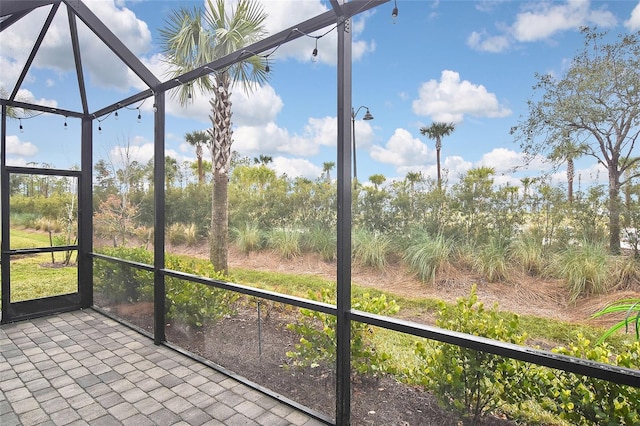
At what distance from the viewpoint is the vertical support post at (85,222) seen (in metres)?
4.60

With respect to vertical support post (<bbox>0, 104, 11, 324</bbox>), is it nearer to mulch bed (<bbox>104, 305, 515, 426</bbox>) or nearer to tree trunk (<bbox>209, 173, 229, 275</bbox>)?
mulch bed (<bbox>104, 305, 515, 426</bbox>)

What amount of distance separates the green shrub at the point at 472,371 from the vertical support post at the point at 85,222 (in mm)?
4581

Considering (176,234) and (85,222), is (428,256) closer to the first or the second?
(176,234)

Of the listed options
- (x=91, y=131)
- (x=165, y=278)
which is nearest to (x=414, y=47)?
(x=165, y=278)

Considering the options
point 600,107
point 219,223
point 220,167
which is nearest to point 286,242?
point 219,223

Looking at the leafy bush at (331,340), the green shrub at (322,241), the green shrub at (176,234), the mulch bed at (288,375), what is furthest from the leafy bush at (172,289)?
the green shrub at (322,241)

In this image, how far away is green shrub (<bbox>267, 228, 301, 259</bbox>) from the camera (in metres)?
4.87

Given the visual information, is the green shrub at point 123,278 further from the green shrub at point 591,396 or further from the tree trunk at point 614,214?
the tree trunk at point 614,214

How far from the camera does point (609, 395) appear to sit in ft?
4.71

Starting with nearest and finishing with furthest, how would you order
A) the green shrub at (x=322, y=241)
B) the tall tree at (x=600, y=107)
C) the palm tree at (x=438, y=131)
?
the tall tree at (x=600, y=107) → the palm tree at (x=438, y=131) → the green shrub at (x=322, y=241)

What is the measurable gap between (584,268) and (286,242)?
347 cm

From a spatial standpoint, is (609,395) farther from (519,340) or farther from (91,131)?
(91,131)

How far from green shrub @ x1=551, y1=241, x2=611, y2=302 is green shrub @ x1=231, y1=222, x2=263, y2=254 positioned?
380cm

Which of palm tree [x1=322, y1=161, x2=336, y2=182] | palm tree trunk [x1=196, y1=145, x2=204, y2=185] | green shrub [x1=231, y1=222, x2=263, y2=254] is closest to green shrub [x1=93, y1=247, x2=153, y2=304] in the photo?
green shrub [x1=231, y1=222, x2=263, y2=254]
